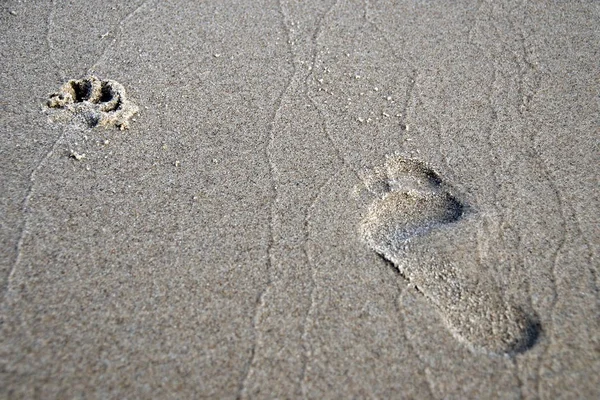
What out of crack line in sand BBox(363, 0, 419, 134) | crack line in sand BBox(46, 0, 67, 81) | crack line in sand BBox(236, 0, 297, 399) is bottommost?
crack line in sand BBox(46, 0, 67, 81)

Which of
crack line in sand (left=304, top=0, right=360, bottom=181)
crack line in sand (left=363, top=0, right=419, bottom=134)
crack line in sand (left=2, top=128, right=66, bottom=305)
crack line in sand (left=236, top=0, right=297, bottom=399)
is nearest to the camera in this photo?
crack line in sand (left=236, top=0, right=297, bottom=399)

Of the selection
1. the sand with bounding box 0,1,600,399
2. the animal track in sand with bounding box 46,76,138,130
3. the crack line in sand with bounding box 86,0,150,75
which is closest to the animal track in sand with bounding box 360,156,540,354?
the sand with bounding box 0,1,600,399

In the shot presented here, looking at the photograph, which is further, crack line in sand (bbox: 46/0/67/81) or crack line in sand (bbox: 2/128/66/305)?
crack line in sand (bbox: 46/0/67/81)

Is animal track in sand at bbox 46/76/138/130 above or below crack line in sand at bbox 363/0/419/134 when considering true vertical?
below

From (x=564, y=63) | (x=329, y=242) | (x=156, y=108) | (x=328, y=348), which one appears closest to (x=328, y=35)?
(x=156, y=108)

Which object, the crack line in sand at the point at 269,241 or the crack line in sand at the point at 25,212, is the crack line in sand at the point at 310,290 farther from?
the crack line in sand at the point at 25,212

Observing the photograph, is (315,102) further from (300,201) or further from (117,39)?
(117,39)

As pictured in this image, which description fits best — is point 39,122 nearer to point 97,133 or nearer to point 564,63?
point 97,133

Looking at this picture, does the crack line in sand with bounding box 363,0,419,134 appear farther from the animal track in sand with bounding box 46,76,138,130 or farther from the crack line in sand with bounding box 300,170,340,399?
the animal track in sand with bounding box 46,76,138,130

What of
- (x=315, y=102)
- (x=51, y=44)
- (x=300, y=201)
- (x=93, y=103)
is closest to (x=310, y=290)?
(x=300, y=201)
